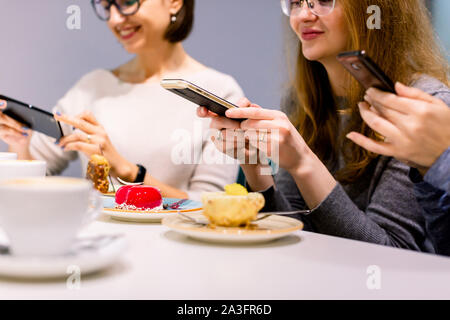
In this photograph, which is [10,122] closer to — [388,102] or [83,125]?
[83,125]

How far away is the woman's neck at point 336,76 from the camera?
144cm

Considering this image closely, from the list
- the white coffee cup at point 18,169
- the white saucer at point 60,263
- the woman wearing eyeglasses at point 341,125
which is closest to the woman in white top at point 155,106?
the woman wearing eyeglasses at point 341,125

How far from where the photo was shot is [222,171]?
2236 mm

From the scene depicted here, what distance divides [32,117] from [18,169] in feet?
2.62

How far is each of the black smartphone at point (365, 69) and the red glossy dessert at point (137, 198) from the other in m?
0.51

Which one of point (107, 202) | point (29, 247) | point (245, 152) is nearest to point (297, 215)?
point (245, 152)

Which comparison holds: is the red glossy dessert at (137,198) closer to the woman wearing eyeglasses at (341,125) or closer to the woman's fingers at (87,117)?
the woman wearing eyeglasses at (341,125)

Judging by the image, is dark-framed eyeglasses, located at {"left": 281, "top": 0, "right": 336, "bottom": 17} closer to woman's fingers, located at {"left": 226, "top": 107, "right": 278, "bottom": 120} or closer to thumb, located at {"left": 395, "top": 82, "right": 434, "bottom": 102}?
woman's fingers, located at {"left": 226, "top": 107, "right": 278, "bottom": 120}

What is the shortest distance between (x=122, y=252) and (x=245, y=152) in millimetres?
680

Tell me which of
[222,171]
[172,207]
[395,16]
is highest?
[395,16]

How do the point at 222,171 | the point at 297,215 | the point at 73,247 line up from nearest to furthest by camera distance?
1. the point at 73,247
2. the point at 297,215
3. the point at 222,171

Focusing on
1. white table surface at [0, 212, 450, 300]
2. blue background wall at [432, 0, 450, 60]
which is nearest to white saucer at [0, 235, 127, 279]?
white table surface at [0, 212, 450, 300]
